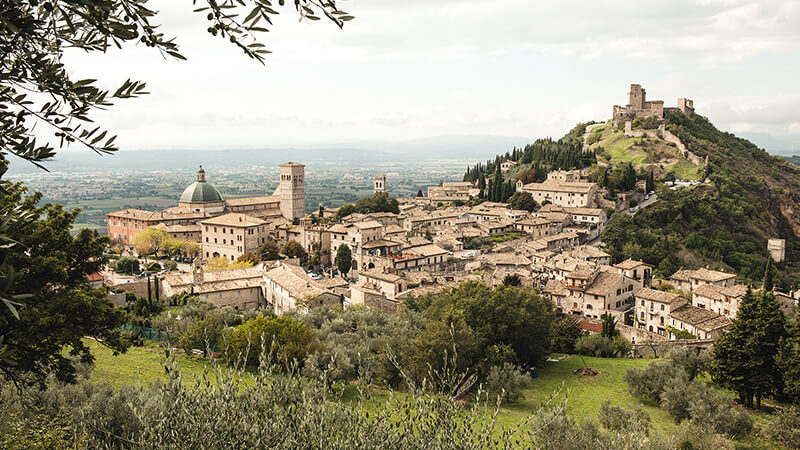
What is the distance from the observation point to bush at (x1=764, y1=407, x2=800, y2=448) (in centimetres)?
1542

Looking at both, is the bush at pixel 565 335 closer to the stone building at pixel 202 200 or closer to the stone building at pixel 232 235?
the stone building at pixel 232 235

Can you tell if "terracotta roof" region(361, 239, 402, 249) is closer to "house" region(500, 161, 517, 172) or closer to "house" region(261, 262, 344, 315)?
"house" region(261, 262, 344, 315)

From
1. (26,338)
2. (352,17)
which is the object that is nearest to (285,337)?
(26,338)

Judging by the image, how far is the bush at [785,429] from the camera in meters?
15.4

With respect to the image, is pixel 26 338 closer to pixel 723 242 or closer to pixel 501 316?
pixel 501 316

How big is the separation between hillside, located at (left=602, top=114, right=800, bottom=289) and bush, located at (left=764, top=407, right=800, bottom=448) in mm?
34505

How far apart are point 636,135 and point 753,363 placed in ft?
259

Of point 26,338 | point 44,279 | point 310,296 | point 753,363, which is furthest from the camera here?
point 310,296

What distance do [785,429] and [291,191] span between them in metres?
58.2

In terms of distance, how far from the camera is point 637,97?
9950cm

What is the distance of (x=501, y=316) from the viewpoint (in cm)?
2538

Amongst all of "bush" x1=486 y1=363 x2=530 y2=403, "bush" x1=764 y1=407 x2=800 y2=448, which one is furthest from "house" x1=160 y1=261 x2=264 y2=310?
"bush" x1=764 y1=407 x2=800 y2=448

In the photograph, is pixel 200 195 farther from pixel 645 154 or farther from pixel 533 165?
pixel 645 154

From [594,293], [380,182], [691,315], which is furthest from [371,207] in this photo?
[691,315]
